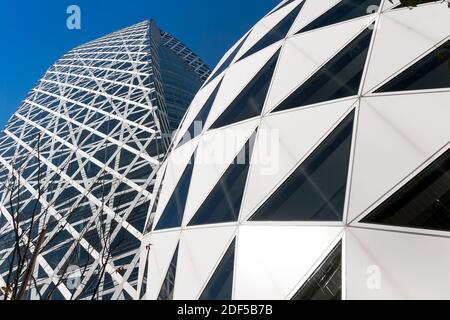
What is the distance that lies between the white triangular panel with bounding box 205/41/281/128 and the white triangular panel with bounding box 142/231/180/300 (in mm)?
3735

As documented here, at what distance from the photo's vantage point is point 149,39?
44125 millimetres

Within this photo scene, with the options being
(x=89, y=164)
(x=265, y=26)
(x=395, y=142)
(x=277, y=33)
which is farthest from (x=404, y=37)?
(x=89, y=164)

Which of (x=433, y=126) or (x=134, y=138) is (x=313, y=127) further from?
(x=134, y=138)

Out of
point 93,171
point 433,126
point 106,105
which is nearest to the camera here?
point 433,126

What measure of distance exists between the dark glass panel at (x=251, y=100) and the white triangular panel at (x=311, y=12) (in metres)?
1.35

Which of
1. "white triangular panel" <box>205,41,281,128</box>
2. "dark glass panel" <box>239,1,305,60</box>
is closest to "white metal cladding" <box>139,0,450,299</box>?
"white triangular panel" <box>205,41,281,128</box>

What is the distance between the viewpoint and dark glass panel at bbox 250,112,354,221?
18.4 feet

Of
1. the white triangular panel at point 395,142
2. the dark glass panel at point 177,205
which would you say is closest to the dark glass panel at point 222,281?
the white triangular panel at point 395,142

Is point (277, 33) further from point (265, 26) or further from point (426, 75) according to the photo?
point (426, 75)

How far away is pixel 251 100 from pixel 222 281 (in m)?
5.25

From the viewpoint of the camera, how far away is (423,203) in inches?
194
